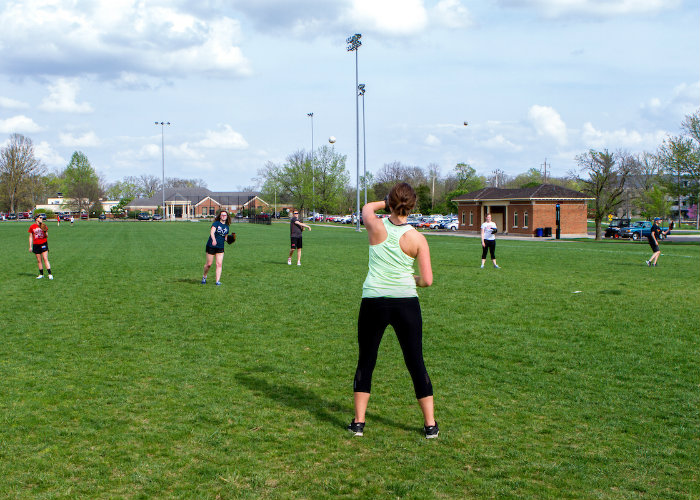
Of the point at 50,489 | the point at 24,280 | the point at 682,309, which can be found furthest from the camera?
the point at 24,280

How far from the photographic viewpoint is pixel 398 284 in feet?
15.7

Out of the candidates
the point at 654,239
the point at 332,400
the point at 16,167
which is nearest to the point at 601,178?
the point at 654,239

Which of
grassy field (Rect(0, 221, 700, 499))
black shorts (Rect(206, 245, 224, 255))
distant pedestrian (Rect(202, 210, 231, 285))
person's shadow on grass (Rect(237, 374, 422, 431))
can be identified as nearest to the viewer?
grassy field (Rect(0, 221, 700, 499))

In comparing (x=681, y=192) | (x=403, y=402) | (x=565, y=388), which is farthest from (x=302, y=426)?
(x=681, y=192)

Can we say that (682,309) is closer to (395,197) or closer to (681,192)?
(395,197)

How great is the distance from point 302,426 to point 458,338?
4.08 m

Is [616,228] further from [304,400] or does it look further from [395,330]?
[395,330]

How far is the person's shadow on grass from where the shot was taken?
5383 mm

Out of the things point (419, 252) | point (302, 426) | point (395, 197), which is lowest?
point (302, 426)

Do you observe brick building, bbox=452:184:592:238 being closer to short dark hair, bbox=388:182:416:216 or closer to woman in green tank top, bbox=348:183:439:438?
woman in green tank top, bbox=348:183:439:438

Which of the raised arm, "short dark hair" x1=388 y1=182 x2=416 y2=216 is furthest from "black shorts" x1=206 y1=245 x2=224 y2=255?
"short dark hair" x1=388 y1=182 x2=416 y2=216

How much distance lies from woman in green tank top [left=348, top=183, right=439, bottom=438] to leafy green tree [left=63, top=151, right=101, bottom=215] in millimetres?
135072

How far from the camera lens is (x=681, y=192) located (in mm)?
49250

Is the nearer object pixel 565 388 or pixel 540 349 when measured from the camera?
pixel 565 388
